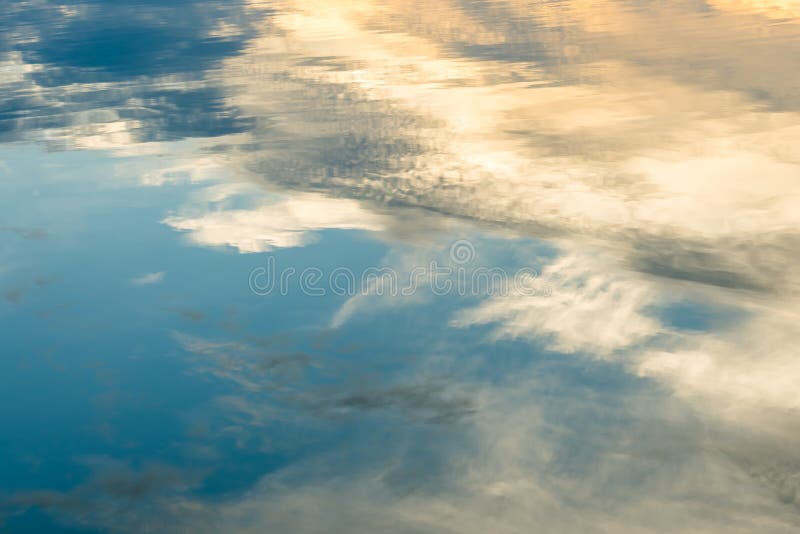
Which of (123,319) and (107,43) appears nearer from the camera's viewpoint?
(123,319)

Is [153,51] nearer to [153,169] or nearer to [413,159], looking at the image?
[153,169]

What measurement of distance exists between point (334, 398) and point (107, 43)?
1019cm

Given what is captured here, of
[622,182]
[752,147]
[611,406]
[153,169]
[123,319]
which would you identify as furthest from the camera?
[153,169]

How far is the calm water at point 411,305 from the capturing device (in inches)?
133

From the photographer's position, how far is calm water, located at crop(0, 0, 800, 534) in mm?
3373

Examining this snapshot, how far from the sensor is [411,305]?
15.4ft

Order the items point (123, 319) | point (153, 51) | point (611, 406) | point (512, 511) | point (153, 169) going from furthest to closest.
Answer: point (153, 51), point (153, 169), point (123, 319), point (611, 406), point (512, 511)

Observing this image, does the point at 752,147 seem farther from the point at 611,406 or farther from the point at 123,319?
the point at 123,319

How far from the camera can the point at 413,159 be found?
6715mm

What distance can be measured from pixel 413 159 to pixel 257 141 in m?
1.37

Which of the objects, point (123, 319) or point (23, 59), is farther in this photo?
point (23, 59)

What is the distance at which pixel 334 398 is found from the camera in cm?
395


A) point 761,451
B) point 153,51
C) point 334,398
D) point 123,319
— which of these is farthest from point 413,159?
point 153,51

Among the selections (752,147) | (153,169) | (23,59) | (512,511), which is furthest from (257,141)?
(23,59)
